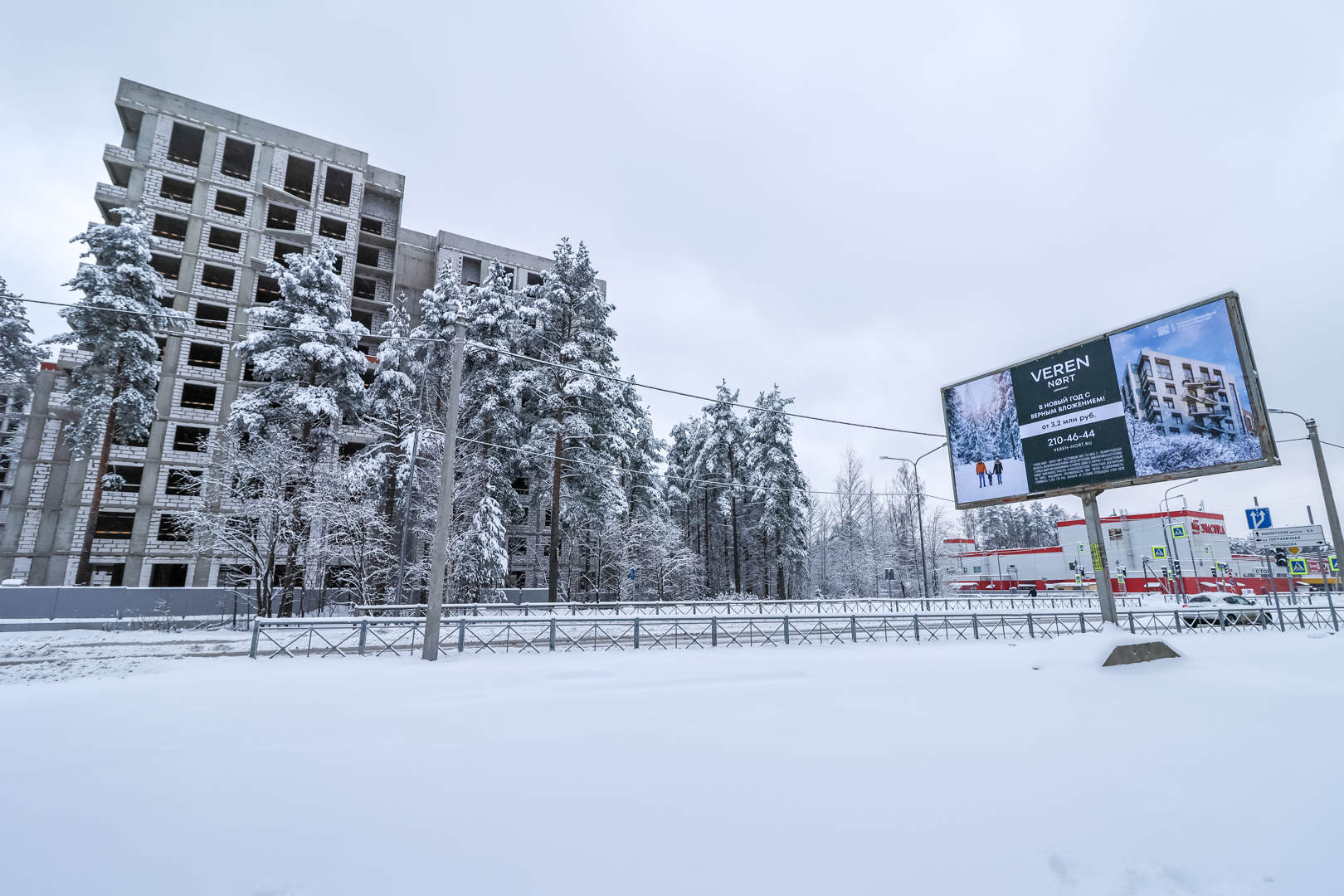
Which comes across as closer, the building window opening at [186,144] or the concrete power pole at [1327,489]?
the concrete power pole at [1327,489]

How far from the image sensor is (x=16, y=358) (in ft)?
129

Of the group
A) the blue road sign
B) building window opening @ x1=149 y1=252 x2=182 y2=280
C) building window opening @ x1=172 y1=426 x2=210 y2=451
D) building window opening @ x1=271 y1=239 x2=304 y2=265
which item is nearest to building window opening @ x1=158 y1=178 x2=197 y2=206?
building window opening @ x1=149 y1=252 x2=182 y2=280

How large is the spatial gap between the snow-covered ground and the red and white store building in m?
43.1

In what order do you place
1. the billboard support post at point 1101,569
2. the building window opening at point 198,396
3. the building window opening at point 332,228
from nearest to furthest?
the billboard support post at point 1101,569, the building window opening at point 198,396, the building window opening at point 332,228

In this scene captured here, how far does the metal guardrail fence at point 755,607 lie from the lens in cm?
2508

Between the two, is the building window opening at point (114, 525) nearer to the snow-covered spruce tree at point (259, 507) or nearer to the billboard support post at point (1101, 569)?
the snow-covered spruce tree at point (259, 507)

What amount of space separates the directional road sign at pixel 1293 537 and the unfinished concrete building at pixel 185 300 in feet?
166

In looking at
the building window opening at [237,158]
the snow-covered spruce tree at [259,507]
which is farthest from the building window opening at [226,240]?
the snow-covered spruce tree at [259,507]

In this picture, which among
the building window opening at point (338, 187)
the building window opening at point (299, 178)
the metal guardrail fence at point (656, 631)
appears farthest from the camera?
the building window opening at point (338, 187)

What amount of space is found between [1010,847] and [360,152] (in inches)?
2131

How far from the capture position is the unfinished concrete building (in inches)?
1353

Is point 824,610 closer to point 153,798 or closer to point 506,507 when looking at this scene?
point 506,507

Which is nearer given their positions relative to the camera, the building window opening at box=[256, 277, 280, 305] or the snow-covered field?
the snow-covered field

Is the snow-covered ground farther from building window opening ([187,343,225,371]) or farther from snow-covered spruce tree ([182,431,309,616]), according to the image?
building window opening ([187,343,225,371])
